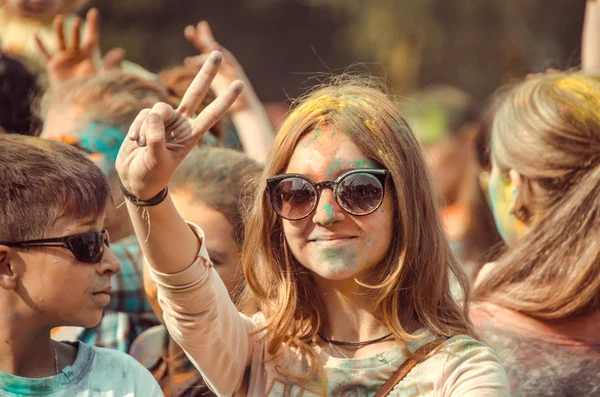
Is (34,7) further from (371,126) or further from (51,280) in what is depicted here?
(371,126)

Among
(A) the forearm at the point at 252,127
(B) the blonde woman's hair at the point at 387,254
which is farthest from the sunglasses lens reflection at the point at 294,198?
(A) the forearm at the point at 252,127

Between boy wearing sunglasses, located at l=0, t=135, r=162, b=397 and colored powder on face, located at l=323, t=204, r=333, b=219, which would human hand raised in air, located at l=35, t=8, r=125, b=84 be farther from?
colored powder on face, located at l=323, t=204, r=333, b=219

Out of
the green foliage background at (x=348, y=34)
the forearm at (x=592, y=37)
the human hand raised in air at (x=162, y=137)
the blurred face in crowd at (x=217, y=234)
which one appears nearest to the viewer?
the human hand raised in air at (x=162, y=137)

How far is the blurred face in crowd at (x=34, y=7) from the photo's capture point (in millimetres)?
5324

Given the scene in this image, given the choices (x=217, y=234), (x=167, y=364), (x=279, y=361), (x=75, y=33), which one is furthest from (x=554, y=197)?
(x=75, y=33)

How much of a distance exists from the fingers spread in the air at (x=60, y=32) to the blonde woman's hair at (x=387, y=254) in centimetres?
230

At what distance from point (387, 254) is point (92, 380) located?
80cm

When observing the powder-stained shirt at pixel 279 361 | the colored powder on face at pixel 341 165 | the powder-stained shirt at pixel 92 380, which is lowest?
the powder-stained shirt at pixel 92 380

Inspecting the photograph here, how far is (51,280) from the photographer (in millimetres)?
2504

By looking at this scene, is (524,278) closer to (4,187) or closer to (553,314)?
(553,314)

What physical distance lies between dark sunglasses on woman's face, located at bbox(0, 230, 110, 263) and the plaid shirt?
1.13m

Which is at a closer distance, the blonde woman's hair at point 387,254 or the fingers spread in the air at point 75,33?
the blonde woman's hair at point 387,254

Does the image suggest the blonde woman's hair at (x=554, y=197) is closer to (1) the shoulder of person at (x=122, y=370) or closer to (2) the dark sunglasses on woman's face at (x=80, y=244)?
(1) the shoulder of person at (x=122, y=370)

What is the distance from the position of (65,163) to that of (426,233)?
3.08 ft
